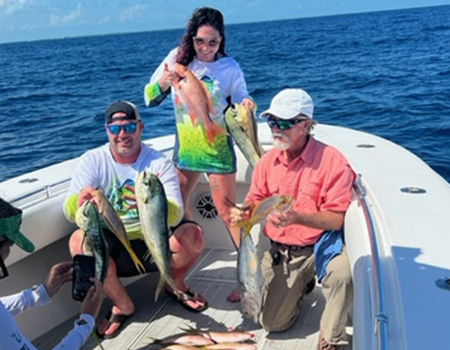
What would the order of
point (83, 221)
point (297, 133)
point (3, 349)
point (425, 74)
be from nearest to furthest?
point (3, 349), point (83, 221), point (297, 133), point (425, 74)

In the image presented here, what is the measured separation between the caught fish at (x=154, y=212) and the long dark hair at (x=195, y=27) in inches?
45.6

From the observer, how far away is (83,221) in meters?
2.63

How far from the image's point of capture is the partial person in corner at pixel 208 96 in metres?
3.45

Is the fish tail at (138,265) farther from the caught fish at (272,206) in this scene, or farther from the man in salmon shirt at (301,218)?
the caught fish at (272,206)

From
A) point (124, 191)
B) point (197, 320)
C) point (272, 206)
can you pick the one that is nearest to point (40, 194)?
point (124, 191)

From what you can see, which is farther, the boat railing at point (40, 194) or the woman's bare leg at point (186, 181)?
the woman's bare leg at point (186, 181)

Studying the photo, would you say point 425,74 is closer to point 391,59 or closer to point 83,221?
point 391,59

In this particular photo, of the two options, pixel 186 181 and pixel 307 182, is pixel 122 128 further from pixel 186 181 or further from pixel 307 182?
pixel 307 182

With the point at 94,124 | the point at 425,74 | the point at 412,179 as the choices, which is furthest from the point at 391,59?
the point at 412,179

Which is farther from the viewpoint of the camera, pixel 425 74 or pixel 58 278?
pixel 425 74

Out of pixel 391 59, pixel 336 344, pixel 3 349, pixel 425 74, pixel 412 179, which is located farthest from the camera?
pixel 391 59

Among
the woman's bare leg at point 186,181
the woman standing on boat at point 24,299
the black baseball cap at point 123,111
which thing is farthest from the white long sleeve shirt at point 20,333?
the woman's bare leg at point 186,181

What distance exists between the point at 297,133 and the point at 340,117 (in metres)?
9.97

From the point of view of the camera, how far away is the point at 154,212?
2711 millimetres
